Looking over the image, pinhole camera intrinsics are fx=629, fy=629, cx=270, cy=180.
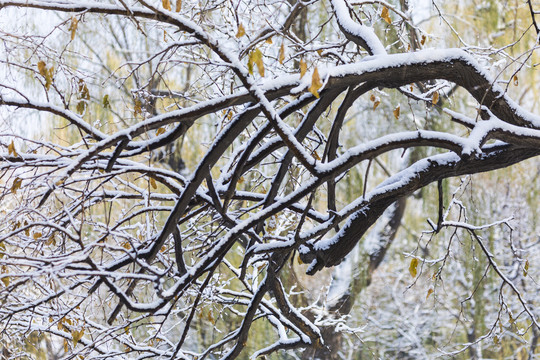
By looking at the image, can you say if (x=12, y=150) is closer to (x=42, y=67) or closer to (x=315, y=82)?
(x=42, y=67)

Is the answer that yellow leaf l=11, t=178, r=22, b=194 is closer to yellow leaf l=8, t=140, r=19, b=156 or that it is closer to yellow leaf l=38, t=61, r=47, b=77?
yellow leaf l=8, t=140, r=19, b=156

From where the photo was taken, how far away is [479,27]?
848cm

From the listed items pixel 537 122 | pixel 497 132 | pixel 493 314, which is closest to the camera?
pixel 497 132

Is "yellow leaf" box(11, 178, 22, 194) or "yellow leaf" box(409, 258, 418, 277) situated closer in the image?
A: "yellow leaf" box(11, 178, 22, 194)

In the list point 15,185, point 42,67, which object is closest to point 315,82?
point 42,67

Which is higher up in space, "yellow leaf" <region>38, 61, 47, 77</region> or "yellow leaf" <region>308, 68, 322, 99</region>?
"yellow leaf" <region>308, 68, 322, 99</region>

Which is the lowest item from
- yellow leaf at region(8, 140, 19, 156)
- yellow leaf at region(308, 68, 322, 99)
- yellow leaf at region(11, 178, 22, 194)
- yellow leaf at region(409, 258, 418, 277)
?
yellow leaf at region(11, 178, 22, 194)

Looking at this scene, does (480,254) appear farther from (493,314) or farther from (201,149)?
(201,149)

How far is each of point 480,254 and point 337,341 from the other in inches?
85.6

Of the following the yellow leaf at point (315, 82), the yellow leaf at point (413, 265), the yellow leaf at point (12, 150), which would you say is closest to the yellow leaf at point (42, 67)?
the yellow leaf at point (12, 150)

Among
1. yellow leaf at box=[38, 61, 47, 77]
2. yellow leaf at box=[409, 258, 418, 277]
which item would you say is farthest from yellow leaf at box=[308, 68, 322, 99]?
yellow leaf at box=[409, 258, 418, 277]

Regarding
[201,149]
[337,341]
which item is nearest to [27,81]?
[201,149]

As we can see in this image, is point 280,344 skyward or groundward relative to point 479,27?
groundward

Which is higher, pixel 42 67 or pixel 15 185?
pixel 42 67
